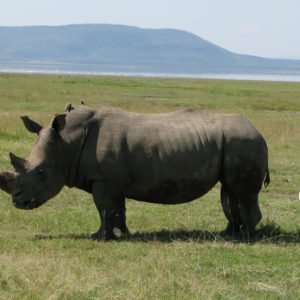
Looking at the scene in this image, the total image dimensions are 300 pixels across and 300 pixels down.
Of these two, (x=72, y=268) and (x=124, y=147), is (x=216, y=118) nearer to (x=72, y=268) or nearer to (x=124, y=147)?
(x=124, y=147)

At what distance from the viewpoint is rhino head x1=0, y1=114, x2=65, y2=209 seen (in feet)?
25.1

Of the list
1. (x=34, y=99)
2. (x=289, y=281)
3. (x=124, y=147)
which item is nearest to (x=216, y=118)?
(x=124, y=147)

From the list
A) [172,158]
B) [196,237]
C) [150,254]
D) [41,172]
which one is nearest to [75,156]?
[41,172]

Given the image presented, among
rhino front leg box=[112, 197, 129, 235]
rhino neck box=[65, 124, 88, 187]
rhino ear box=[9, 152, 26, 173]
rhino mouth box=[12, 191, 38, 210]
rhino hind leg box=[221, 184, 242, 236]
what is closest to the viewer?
rhino ear box=[9, 152, 26, 173]

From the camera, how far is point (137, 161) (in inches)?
313

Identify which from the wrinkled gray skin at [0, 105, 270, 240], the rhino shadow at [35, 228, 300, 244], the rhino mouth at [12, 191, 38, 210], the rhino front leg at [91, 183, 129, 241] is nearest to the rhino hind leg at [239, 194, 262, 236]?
the wrinkled gray skin at [0, 105, 270, 240]

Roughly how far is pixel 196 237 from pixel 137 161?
4.36ft

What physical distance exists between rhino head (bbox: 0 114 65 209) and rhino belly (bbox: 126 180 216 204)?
3.56 feet

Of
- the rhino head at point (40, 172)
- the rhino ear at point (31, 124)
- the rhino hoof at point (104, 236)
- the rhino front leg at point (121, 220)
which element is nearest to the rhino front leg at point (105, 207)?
the rhino hoof at point (104, 236)

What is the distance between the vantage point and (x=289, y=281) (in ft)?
20.0

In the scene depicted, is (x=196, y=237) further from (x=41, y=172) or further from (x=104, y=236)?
(x=41, y=172)

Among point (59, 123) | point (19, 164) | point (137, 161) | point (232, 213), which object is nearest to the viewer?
point (19, 164)

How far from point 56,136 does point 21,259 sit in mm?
2010

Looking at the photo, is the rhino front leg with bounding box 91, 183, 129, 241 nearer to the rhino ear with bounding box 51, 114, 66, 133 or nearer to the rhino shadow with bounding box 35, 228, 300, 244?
the rhino shadow with bounding box 35, 228, 300, 244
